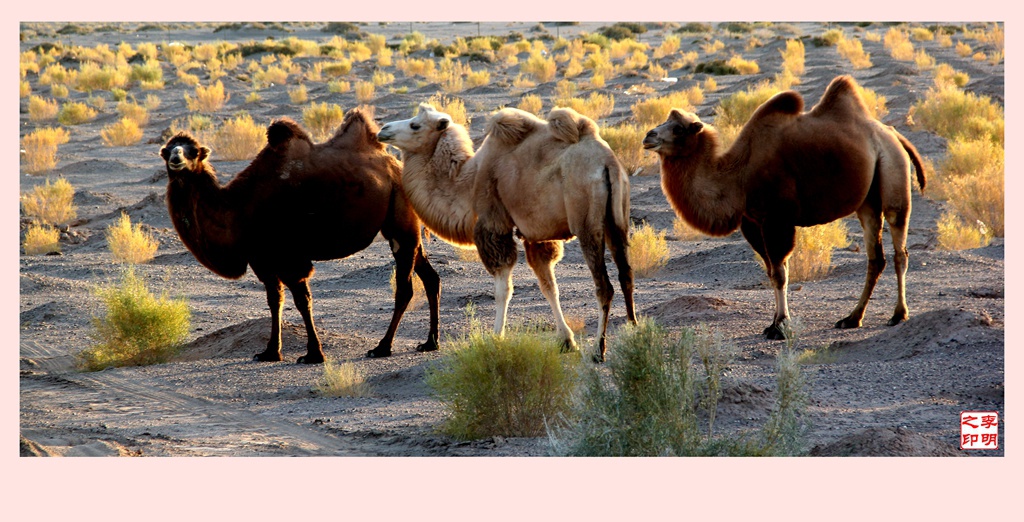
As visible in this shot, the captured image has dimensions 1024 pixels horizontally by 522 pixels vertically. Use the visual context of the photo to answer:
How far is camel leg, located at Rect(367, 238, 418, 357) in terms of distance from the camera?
35.3ft

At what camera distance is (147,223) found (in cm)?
1903

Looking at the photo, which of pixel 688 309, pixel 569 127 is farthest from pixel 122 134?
pixel 569 127

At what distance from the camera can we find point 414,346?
36.9 ft

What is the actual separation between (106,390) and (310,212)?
2424 millimetres

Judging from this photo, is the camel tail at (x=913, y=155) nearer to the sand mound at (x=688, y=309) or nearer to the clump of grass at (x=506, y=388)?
the sand mound at (x=688, y=309)

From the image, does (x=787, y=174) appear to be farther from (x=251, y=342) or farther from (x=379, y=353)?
(x=251, y=342)

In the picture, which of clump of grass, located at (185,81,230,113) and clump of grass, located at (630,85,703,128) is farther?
clump of grass, located at (185,81,230,113)

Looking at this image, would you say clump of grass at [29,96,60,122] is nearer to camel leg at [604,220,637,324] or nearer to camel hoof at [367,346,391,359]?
camel hoof at [367,346,391,359]

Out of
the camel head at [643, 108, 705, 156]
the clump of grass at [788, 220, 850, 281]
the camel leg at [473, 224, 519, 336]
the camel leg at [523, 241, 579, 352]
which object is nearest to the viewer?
the camel leg at [473, 224, 519, 336]

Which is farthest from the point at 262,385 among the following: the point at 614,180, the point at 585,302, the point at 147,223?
the point at 147,223

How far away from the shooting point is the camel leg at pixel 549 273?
9.77m

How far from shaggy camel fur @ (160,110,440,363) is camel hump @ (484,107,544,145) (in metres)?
1.57

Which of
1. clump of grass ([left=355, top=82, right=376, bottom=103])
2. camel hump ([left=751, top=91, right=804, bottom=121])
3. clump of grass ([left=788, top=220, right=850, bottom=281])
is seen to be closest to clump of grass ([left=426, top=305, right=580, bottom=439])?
camel hump ([left=751, top=91, right=804, bottom=121])

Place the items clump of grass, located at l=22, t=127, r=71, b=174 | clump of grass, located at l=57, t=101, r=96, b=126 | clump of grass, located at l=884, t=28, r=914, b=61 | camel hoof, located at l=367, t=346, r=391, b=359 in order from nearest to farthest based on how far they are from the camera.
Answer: camel hoof, located at l=367, t=346, r=391, b=359, clump of grass, located at l=22, t=127, r=71, b=174, clump of grass, located at l=57, t=101, r=96, b=126, clump of grass, located at l=884, t=28, r=914, b=61
